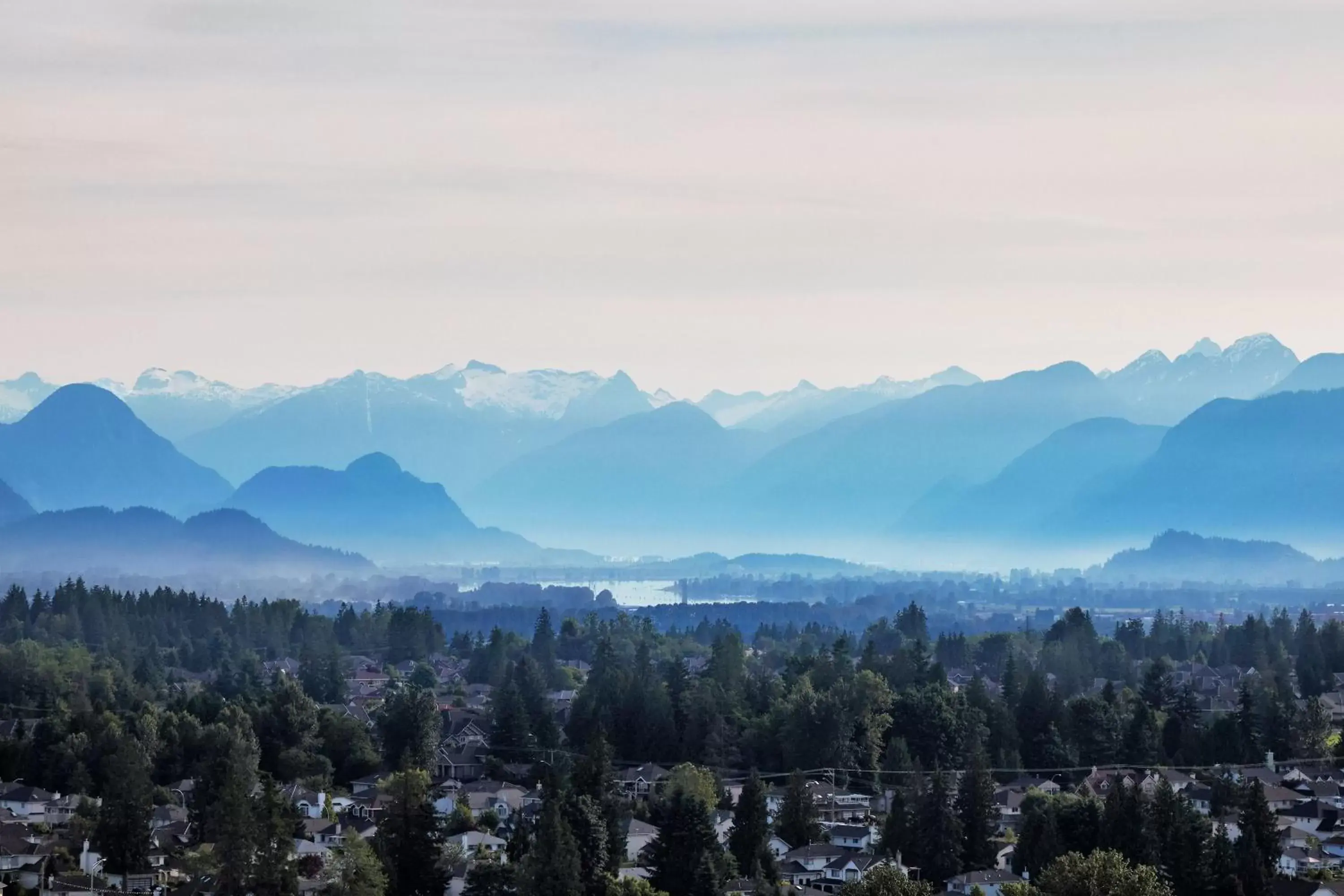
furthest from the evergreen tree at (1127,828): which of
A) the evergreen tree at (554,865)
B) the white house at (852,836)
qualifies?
the evergreen tree at (554,865)

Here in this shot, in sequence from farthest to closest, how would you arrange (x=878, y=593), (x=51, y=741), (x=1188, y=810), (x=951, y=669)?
(x=878, y=593)
(x=951, y=669)
(x=51, y=741)
(x=1188, y=810)

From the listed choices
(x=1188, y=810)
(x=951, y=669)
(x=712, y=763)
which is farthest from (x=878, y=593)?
(x=1188, y=810)

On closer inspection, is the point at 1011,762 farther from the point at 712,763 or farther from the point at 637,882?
the point at 637,882

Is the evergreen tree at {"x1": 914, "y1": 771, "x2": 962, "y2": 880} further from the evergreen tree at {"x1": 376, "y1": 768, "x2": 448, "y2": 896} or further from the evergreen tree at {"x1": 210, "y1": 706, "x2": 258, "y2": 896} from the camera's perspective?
the evergreen tree at {"x1": 210, "y1": 706, "x2": 258, "y2": 896}

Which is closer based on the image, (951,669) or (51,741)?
(51,741)

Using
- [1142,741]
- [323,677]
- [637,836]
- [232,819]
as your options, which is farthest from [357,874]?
[323,677]

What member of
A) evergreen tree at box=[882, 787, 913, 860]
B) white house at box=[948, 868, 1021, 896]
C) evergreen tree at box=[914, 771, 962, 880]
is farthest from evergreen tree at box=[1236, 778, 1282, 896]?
evergreen tree at box=[882, 787, 913, 860]

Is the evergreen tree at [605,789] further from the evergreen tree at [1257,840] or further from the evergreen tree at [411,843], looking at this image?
the evergreen tree at [1257,840]
